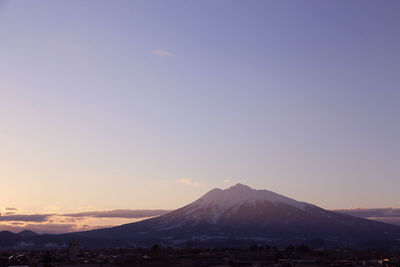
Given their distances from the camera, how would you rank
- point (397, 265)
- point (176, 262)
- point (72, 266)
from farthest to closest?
1. point (176, 262)
2. point (397, 265)
3. point (72, 266)

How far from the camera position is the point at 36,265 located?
152250 millimetres

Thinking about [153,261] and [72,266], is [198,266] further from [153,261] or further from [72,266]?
[72,266]

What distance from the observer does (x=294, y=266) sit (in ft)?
529

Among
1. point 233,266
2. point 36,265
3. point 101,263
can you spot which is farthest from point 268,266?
point 36,265

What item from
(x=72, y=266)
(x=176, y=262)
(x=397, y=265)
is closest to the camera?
(x=72, y=266)

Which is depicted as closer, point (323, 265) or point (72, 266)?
point (72, 266)

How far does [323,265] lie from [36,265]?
80406 mm

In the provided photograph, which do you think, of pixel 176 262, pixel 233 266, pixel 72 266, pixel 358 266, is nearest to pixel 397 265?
pixel 358 266

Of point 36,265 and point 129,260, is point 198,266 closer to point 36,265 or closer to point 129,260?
point 129,260

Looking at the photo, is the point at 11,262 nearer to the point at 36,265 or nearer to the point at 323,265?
the point at 36,265

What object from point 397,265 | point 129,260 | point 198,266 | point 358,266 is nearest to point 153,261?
point 129,260

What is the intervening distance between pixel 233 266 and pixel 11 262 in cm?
6853

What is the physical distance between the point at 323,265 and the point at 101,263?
63.2 metres

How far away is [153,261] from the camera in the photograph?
538 feet
